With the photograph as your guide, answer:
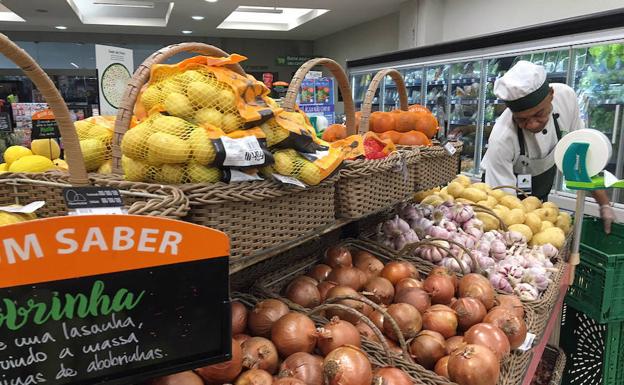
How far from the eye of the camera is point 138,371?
0.79m

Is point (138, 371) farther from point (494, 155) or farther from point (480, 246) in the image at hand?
point (494, 155)

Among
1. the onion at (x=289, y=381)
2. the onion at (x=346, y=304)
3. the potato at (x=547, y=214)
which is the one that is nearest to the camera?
the onion at (x=289, y=381)

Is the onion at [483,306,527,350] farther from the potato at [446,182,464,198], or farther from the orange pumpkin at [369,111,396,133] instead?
the potato at [446,182,464,198]

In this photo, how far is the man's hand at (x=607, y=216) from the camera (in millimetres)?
2383

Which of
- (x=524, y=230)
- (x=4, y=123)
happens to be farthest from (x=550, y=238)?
(x=4, y=123)

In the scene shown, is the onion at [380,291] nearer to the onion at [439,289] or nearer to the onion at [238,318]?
the onion at [439,289]

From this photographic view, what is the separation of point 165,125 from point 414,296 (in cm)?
91

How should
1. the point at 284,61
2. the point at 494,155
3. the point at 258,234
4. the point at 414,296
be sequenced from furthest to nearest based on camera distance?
the point at 284,61
the point at 494,155
the point at 414,296
the point at 258,234

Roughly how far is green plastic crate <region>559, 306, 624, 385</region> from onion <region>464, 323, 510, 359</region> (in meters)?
0.97

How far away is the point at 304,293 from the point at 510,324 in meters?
0.62

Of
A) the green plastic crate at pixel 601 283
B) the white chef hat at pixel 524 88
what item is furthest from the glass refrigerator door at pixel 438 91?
the green plastic crate at pixel 601 283

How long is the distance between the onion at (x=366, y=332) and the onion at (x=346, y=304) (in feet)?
0.05

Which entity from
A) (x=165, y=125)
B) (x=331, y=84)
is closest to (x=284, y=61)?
(x=331, y=84)

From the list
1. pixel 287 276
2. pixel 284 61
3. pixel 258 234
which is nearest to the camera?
pixel 258 234
